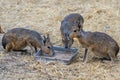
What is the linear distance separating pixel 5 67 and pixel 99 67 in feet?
6.11

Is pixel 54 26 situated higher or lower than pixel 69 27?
lower

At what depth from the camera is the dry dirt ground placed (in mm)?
7732

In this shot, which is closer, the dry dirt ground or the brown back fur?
the dry dirt ground

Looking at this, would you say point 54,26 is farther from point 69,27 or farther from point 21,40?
point 21,40

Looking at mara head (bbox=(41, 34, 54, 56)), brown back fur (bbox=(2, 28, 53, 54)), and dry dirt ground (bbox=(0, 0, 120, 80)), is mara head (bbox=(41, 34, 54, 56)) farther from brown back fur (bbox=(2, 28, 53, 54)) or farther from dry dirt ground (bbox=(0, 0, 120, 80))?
dry dirt ground (bbox=(0, 0, 120, 80))

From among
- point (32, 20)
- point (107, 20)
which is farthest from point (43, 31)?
point (107, 20)

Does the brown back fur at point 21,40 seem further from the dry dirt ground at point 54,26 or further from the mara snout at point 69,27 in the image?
the mara snout at point 69,27

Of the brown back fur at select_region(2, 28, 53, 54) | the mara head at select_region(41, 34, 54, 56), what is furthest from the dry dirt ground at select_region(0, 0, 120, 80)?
the mara head at select_region(41, 34, 54, 56)

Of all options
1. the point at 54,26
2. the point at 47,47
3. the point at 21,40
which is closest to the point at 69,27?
the point at 47,47

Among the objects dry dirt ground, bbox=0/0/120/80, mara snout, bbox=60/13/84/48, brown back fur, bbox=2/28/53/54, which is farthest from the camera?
mara snout, bbox=60/13/84/48

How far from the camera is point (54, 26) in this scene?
11055 mm

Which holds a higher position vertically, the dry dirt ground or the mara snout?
the mara snout

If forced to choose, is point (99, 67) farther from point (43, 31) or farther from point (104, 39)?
point (43, 31)

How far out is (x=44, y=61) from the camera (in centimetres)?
826
